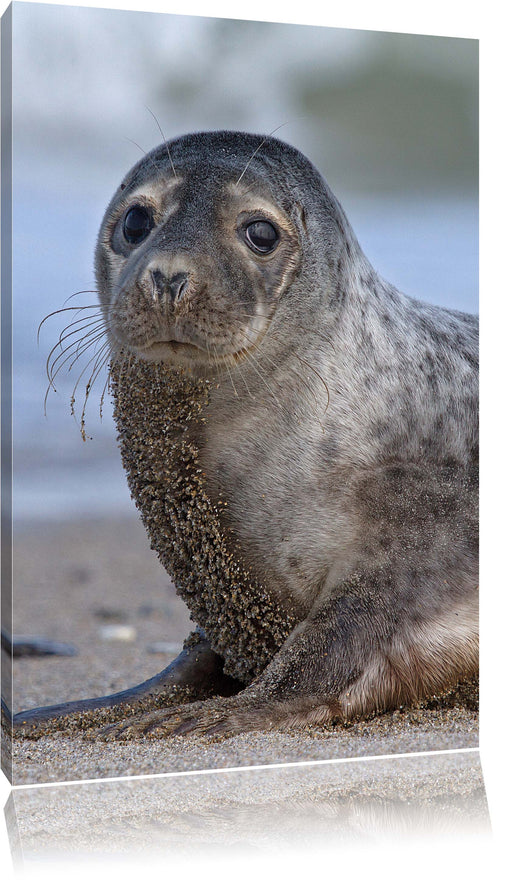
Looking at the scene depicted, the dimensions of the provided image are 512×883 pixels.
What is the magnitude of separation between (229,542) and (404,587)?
2.21 ft

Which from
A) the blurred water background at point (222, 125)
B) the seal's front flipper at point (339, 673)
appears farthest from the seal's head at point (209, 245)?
the seal's front flipper at point (339, 673)

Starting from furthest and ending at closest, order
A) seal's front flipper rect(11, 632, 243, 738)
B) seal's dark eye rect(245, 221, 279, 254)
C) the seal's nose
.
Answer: seal's front flipper rect(11, 632, 243, 738)
seal's dark eye rect(245, 221, 279, 254)
the seal's nose

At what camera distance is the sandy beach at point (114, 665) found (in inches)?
158

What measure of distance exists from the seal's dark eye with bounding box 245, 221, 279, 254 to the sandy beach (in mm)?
1746

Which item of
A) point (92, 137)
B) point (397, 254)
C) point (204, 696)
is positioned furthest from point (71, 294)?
point (204, 696)

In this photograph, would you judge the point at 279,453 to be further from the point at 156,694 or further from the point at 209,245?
the point at 156,694

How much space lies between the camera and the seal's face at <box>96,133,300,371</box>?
3.91m

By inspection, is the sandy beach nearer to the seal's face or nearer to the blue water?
the blue water

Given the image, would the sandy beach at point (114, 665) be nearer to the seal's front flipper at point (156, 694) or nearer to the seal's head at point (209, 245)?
the seal's front flipper at point (156, 694)

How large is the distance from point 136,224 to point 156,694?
1840 mm

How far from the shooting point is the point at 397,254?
15.4 ft

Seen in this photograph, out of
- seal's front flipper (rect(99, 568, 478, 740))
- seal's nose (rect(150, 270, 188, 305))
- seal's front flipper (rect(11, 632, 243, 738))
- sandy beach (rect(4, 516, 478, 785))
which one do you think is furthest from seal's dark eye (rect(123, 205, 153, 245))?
sandy beach (rect(4, 516, 478, 785))

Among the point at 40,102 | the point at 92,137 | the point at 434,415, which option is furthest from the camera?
the point at 434,415
